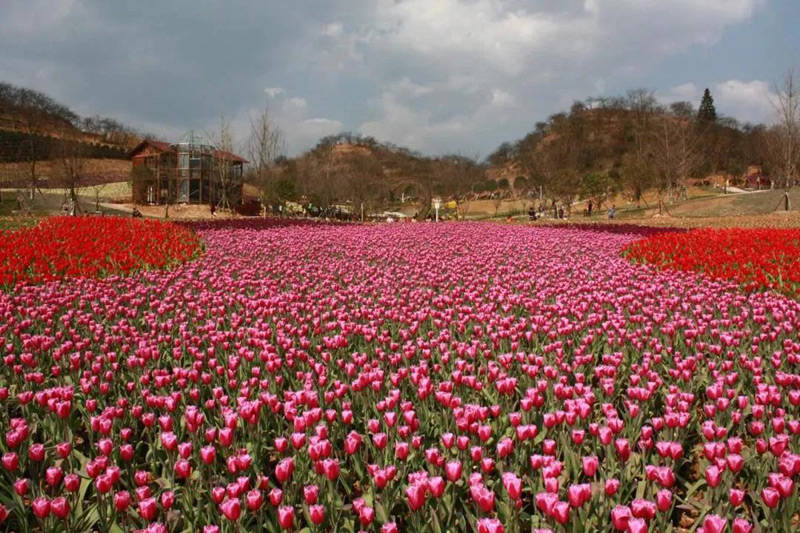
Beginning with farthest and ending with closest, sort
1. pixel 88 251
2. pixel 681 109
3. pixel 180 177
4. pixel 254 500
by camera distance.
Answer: pixel 681 109 < pixel 180 177 < pixel 88 251 < pixel 254 500

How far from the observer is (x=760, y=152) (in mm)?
96938

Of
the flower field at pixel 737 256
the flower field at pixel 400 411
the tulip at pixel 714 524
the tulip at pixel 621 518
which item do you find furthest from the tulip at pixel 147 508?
the flower field at pixel 737 256

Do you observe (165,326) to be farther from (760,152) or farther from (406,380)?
(760,152)

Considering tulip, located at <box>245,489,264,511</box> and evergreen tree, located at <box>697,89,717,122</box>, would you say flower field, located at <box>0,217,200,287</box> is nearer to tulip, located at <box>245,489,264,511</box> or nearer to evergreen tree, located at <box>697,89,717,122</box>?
tulip, located at <box>245,489,264,511</box>

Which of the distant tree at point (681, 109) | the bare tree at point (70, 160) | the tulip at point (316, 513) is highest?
the distant tree at point (681, 109)

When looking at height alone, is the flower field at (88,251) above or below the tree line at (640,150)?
below

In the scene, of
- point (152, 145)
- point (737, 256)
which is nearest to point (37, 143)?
point (152, 145)

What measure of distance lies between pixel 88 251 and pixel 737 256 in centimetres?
1257

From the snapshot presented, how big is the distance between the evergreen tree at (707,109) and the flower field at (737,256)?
117 metres

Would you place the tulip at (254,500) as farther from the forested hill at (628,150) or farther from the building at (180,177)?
the building at (180,177)

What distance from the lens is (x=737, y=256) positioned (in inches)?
411

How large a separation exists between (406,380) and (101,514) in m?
2.50

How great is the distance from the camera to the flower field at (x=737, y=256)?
9023mm

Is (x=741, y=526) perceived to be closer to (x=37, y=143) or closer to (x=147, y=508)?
(x=147, y=508)
